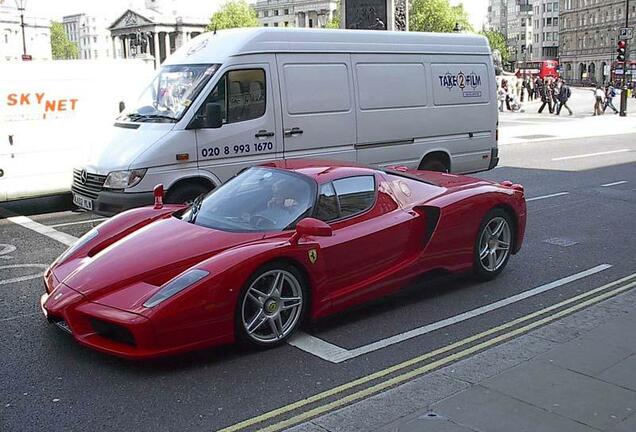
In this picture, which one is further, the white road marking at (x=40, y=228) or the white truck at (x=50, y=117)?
the white truck at (x=50, y=117)

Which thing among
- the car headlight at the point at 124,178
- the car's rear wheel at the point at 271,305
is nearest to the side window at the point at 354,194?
the car's rear wheel at the point at 271,305

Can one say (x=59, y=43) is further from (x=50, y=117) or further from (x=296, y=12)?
(x=50, y=117)

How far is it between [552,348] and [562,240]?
4.19 metres

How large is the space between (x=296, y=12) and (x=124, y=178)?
499 ft

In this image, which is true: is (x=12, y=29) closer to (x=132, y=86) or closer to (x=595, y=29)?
(x=595, y=29)

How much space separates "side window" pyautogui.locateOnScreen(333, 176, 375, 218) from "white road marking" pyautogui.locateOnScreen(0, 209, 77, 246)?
4459mm

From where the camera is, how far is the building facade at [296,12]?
481 ft

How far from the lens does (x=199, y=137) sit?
8875 mm

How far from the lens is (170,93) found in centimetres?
927

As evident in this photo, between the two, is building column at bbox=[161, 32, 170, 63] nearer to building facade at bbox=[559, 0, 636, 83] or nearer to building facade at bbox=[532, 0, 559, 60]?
building facade at bbox=[559, 0, 636, 83]

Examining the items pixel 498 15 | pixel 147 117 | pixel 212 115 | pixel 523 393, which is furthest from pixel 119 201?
pixel 498 15

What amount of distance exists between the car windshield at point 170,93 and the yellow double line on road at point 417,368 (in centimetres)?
506

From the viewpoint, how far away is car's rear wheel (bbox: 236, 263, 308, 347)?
4.93 m

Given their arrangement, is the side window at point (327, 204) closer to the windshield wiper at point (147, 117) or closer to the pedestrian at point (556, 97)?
the windshield wiper at point (147, 117)
